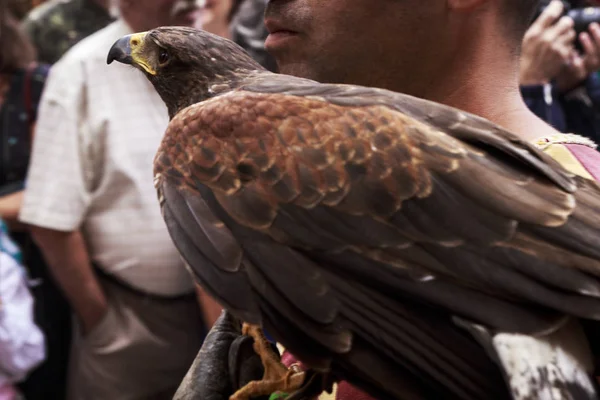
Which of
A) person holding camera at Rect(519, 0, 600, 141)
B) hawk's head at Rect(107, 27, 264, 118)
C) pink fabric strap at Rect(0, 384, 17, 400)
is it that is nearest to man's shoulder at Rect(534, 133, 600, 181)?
hawk's head at Rect(107, 27, 264, 118)

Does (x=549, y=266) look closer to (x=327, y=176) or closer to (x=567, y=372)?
(x=567, y=372)

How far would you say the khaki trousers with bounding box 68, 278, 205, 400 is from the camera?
3990 millimetres

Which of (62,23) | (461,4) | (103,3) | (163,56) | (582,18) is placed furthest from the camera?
(62,23)

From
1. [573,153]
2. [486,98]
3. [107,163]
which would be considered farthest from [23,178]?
[573,153]

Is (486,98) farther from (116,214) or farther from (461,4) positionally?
(116,214)

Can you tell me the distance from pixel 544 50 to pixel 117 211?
5.98 ft

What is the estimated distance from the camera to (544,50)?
3775mm

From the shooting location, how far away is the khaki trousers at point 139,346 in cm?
399

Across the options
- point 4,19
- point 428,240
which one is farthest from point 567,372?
point 4,19

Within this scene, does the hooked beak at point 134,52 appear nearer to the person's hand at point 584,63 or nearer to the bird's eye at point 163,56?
the bird's eye at point 163,56

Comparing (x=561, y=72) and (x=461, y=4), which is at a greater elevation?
(x=461, y=4)

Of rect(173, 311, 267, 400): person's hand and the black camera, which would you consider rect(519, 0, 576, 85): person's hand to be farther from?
rect(173, 311, 267, 400): person's hand

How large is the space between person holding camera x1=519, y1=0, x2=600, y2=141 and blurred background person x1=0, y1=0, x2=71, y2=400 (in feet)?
7.03

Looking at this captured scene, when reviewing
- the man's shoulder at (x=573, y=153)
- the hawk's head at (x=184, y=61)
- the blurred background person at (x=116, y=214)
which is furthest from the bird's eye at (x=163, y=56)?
the blurred background person at (x=116, y=214)
